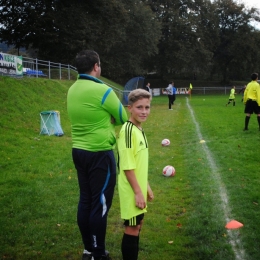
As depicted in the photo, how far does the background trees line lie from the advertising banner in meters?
15.2

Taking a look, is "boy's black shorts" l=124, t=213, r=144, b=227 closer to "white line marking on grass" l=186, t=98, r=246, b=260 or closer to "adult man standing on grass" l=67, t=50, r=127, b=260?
"adult man standing on grass" l=67, t=50, r=127, b=260

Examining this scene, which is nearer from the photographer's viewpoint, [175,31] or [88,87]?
[88,87]

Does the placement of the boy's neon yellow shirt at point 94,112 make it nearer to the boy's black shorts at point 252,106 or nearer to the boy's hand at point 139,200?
the boy's hand at point 139,200

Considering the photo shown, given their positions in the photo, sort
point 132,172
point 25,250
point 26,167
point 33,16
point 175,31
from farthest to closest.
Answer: point 175,31, point 33,16, point 26,167, point 25,250, point 132,172

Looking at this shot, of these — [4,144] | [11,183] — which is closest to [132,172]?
[11,183]

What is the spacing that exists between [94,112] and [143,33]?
1806 inches

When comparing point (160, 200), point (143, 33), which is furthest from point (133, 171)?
point (143, 33)

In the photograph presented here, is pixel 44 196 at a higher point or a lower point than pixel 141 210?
lower

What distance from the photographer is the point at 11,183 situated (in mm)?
6789

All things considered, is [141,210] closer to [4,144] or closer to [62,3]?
[4,144]

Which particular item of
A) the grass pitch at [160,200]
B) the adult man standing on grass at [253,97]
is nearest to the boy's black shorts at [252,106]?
the adult man standing on grass at [253,97]

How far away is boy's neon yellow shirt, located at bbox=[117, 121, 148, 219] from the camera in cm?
311

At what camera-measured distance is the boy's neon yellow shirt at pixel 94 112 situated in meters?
3.31

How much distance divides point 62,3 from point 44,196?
33.0 m
